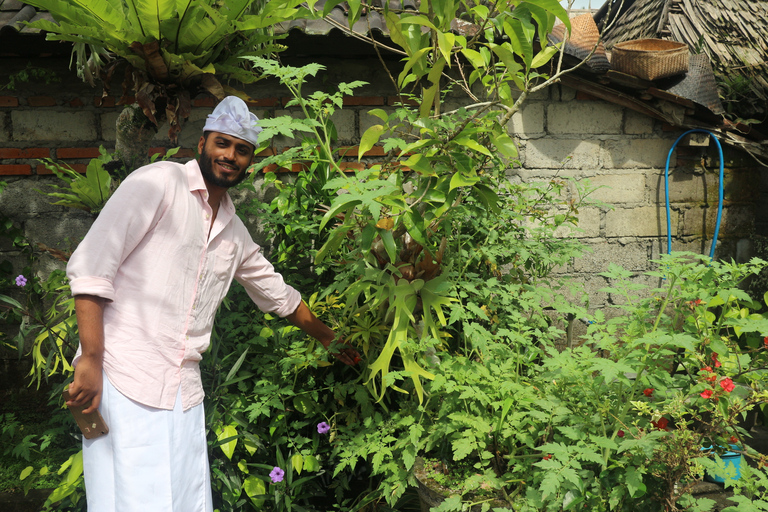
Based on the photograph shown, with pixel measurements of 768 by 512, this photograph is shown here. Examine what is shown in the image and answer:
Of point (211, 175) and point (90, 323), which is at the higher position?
point (211, 175)

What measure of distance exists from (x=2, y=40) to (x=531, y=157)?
330 centimetres

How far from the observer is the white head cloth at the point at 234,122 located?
6.88ft

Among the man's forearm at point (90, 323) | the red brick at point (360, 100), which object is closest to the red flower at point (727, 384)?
the man's forearm at point (90, 323)

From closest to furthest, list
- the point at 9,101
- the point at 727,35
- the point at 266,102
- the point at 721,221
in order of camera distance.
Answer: the point at 9,101 < the point at 266,102 < the point at 721,221 < the point at 727,35

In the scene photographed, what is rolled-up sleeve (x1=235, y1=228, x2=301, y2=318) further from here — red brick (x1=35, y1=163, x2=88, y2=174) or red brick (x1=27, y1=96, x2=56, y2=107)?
red brick (x1=27, y1=96, x2=56, y2=107)

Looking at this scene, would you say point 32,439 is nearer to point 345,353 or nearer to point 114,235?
point 345,353

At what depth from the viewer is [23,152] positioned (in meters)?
3.61

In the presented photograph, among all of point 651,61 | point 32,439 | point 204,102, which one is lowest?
point 32,439

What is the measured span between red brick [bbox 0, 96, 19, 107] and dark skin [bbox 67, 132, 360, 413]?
212 cm

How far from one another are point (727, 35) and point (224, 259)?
419cm

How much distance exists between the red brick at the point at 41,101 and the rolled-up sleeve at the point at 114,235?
7.10ft

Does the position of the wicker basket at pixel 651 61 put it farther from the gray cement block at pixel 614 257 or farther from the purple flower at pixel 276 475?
the purple flower at pixel 276 475

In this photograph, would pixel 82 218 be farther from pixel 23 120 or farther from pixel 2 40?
pixel 2 40

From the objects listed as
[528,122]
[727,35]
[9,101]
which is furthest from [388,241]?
[727,35]
